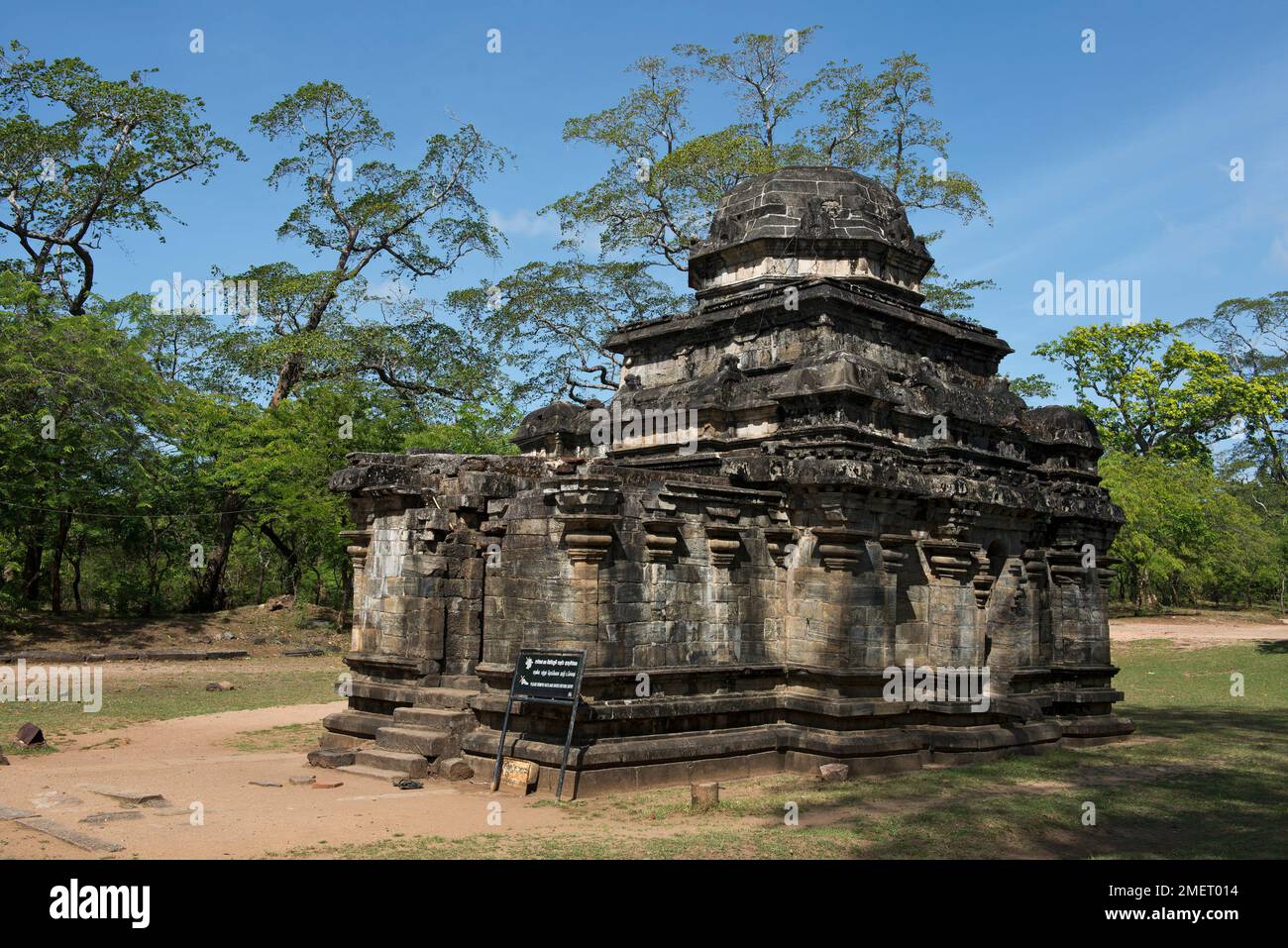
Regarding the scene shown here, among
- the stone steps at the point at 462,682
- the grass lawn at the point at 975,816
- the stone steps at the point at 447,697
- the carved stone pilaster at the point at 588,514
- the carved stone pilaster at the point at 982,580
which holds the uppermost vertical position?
the carved stone pilaster at the point at 588,514

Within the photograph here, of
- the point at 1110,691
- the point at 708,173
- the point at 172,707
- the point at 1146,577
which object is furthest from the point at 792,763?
the point at 1146,577

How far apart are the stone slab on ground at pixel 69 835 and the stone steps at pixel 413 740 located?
4041 mm

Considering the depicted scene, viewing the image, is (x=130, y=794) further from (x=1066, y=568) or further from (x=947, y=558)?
(x=1066, y=568)

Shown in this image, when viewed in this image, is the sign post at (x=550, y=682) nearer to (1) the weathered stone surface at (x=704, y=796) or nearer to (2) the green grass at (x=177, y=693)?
(1) the weathered stone surface at (x=704, y=796)

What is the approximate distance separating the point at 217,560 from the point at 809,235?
22.4 metres

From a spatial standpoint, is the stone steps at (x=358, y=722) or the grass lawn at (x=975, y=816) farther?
the stone steps at (x=358, y=722)

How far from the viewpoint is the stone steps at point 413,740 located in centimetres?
1291

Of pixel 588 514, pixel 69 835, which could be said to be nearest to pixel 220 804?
pixel 69 835

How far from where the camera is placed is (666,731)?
12516 millimetres

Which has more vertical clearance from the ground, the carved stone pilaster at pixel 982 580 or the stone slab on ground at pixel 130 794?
the carved stone pilaster at pixel 982 580

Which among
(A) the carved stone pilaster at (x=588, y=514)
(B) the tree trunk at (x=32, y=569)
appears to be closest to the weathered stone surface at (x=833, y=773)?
(A) the carved stone pilaster at (x=588, y=514)

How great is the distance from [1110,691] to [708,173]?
21847 millimetres

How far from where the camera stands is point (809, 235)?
1789 cm
